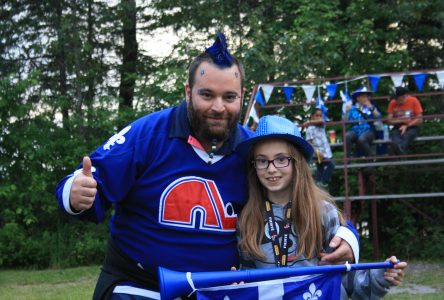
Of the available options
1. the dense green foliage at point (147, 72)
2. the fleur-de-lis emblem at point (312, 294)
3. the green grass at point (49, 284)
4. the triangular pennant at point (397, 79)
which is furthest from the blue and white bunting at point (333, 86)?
the fleur-de-lis emblem at point (312, 294)

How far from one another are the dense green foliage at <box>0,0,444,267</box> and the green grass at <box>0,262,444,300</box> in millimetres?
982

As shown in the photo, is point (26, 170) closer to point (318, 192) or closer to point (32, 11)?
point (32, 11)

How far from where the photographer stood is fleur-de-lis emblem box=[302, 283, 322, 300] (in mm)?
2852

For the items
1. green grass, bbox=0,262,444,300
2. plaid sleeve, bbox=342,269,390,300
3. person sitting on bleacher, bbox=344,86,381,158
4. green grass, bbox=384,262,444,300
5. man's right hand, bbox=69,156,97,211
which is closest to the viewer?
man's right hand, bbox=69,156,97,211

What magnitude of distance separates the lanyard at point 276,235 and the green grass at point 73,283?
14.1ft

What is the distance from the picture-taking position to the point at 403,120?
929 centimetres

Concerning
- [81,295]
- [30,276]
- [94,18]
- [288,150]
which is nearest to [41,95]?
[94,18]

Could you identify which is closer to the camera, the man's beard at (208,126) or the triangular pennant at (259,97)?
the man's beard at (208,126)

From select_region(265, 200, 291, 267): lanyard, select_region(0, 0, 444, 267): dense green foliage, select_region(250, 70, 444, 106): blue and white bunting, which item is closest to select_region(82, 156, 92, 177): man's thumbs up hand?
select_region(265, 200, 291, 267): lanyard

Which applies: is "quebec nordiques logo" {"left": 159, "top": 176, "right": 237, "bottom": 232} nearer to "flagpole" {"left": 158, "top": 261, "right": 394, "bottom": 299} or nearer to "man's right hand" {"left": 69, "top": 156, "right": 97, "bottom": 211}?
"flagpole" {"left": 158, "top": 261, "right": 394, "bottom": 299}

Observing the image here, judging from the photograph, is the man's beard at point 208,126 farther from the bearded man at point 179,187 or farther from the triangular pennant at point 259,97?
the triangular pennant at point 259,97

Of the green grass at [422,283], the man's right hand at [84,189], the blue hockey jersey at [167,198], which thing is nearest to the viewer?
the man's right hand at [84,189]

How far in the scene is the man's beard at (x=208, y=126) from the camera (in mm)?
2955

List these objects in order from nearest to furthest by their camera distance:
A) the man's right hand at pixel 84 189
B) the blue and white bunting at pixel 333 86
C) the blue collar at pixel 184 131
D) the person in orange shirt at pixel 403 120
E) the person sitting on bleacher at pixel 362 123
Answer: the man's right hand at pixel 84 189 < the blue collar at pixel 184 131 < the person in orange shirt at pixel 403 120 < the person sitting on bleacher at pixel 362 123 < the blue and white bunting at pixel 333 86
